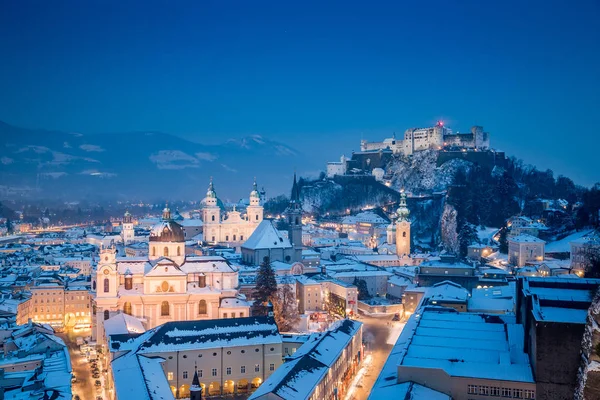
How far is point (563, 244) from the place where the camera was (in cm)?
6106

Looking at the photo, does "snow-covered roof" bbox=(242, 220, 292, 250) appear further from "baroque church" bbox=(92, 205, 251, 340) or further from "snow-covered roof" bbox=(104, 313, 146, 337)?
"snow-covered roof" bbox=(104, 313, 146, 337)

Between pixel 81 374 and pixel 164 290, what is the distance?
9.54 m

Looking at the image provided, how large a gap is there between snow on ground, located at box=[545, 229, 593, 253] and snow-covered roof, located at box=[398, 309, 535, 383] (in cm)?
3351

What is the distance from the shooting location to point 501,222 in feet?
252

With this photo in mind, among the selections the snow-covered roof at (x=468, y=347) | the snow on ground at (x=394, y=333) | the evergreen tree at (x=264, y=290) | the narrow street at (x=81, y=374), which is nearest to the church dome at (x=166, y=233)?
the evergreen tree at (x=264, y=290)

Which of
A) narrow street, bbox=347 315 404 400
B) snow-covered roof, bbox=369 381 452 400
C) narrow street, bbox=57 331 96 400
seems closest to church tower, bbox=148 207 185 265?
narrow street, bbox=57 331 96 400

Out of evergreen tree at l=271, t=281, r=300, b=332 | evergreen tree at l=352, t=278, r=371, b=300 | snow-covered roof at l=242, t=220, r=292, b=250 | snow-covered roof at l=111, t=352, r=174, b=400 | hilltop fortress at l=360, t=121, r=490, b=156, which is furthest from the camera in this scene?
hilltop fortress at l=360, t=121, r=490, b=156

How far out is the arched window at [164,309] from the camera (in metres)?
41.1

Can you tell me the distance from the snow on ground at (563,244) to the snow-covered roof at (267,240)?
88.8 feet

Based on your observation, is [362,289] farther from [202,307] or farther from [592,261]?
[592,261]

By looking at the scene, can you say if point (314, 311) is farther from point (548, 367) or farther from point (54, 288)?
point (548, 367)

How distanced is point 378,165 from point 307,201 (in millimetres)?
14284

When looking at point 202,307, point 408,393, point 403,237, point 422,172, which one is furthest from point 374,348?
point 422,172

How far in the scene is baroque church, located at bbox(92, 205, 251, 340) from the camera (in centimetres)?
3984
